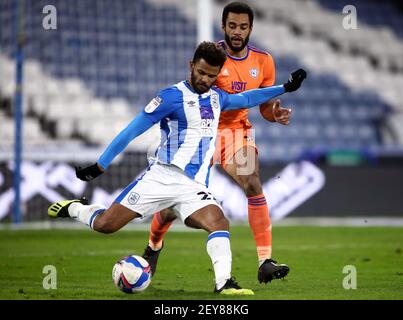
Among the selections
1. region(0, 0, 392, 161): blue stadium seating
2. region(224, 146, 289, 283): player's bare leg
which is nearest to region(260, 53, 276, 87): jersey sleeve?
region(224, 146, 289, 283): player's bare leg

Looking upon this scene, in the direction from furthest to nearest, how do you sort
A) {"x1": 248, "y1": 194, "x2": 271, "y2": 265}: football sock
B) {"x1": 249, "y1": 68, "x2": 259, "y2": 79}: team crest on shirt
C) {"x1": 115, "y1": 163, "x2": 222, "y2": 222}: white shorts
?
{"x1": 249, "y1": 68, "x2": 259, "y2": 79}: team crest on shirt → {"x1": 248, "y1": 194, "x2": 271, "y2": 265}: football sock → {"x1": 115, "y1": 163, "x2": 222, "y2": 222}: white shorts

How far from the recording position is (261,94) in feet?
24.7

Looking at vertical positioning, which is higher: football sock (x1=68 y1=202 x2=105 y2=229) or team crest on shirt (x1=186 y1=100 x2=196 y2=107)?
team crest on shirt (x1=186 y1=100 x2=196 y2=107)

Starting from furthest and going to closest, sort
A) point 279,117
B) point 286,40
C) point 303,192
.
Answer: point 286,40
point 303,192
point 279,117

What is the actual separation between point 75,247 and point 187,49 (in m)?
7.95

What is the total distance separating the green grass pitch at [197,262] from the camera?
707 cm

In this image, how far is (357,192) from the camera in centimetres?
1739

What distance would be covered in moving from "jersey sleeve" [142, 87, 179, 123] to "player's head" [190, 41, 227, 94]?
19 centimetres

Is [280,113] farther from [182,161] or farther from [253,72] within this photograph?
[182,161]

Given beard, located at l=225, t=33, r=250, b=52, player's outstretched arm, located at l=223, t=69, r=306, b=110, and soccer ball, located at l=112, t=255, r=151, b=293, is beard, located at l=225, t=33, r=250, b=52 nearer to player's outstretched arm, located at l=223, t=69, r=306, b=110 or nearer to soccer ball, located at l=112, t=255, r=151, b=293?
player's outstretched arm, located at l=223, t=69, r=306, b=110

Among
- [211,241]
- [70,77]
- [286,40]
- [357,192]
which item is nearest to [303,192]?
[357,192]

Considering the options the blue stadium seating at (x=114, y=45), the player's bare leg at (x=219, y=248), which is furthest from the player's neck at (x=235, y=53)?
the blue stadium seating at (x=114, y=45)

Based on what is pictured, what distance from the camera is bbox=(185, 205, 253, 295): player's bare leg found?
267 inches
